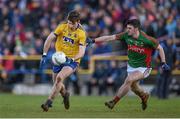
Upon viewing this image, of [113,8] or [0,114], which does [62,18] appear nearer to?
[113,8]

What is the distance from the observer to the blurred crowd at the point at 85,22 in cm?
2570

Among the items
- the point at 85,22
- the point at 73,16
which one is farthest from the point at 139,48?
the point at 85,22

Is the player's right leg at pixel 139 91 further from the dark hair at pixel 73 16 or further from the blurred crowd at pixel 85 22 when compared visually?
the blurred crowd at pixel 85 22

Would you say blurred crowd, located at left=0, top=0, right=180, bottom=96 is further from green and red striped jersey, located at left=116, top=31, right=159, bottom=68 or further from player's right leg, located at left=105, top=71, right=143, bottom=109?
player's right leg, located at left=105, top=71, right=143, bottom=109

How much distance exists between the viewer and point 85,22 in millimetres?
28156

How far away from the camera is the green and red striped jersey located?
16.6 meters

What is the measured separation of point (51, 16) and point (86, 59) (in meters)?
3.03

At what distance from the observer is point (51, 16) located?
29828 millimetres

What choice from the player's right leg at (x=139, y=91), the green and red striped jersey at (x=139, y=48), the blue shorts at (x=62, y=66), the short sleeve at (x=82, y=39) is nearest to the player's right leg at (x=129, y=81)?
the player's right leg at (x=139, y=91)

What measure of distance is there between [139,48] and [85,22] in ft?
37.9

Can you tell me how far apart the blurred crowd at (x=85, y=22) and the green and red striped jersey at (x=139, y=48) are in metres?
7.22

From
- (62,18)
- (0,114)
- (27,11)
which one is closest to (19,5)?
(27,11)

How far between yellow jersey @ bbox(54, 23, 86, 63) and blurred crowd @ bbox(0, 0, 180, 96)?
796 cm

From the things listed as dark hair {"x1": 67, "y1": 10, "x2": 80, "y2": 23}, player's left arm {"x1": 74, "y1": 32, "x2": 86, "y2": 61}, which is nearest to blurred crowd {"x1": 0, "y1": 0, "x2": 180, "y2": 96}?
player's left arm {"x1": 74, "y1": 32, "x2": 86, "y2": 61}
